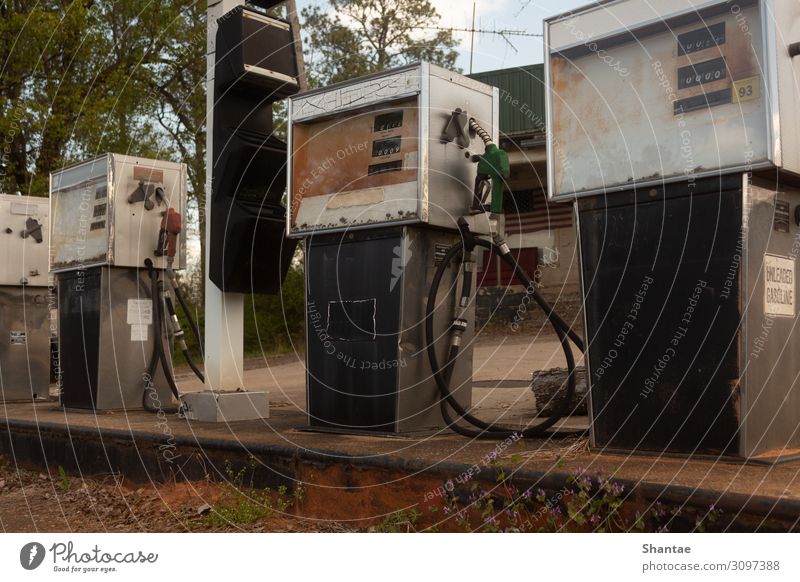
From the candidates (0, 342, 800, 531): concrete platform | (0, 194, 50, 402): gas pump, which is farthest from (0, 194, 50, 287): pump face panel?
(0, 342, 800, 531): concrete platform

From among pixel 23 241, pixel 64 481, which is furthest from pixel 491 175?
pixel 23 241

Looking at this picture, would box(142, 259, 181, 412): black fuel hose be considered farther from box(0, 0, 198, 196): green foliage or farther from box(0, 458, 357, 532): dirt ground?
box(0, 0, 198, 196): green foliage

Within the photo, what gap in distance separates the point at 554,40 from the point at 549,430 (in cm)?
215

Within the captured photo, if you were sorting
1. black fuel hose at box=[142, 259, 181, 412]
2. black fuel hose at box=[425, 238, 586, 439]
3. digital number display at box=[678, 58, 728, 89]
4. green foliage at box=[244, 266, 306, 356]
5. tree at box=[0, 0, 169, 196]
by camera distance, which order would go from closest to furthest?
digital number display at box=[678, 58, 728, 89] < black fuel hose at box=[425, 238, 586, 439] < black fuel hose at box=[142, 259, 181, 412] < tree at box=[0, 0, 169, 196] < green foliage at box=[244, 266, 306, 356]

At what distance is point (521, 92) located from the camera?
65.6 feet

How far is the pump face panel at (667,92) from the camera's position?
4086 mm

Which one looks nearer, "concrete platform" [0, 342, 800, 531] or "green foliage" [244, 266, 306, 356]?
"concrete platform" [0, 342, 800, 531]

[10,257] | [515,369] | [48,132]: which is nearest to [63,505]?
[10,257]

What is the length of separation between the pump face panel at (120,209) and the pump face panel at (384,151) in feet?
7.93

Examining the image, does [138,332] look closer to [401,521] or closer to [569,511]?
[401,521]

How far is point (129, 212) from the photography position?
8242 mm

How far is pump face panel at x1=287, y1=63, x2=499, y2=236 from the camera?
5.69 m

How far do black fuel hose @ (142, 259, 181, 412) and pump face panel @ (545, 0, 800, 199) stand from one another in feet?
15.2

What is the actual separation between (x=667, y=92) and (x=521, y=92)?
16034mm
